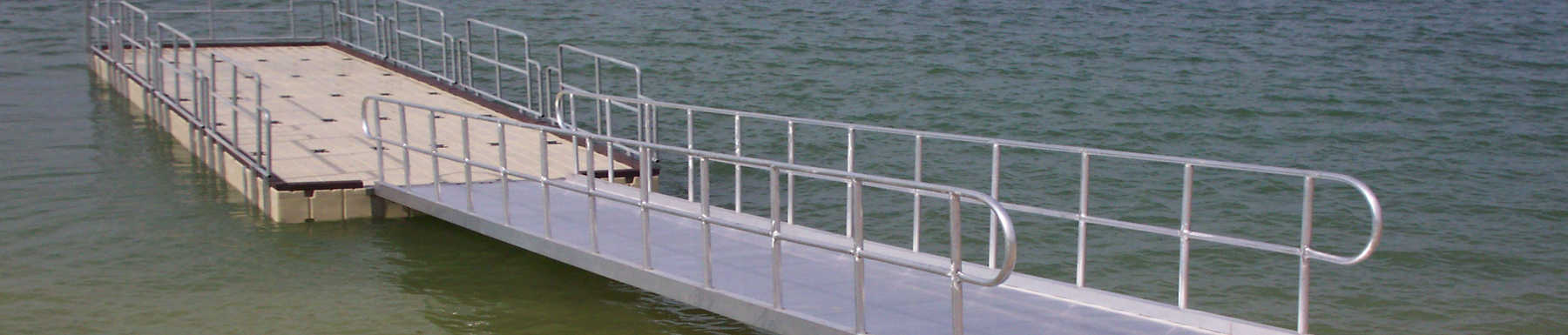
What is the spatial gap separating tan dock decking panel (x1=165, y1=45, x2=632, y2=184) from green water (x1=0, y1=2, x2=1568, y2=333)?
0.56 meters

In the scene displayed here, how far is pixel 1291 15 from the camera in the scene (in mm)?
25719

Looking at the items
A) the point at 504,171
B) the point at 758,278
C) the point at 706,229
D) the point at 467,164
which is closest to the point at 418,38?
the point at 467,164

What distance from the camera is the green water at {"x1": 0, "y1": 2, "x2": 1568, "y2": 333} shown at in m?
8.74

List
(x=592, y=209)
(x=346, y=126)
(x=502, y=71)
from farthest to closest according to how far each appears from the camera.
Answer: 1. (x=502, y=71)
2. (x=346, y=126)
3. (x=592, y=209)

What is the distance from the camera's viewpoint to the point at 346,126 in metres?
12.3

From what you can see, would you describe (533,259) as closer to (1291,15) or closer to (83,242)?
(83,242)

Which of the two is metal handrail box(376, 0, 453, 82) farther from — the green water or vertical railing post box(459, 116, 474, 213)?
vertical railing post box(459, 116, 474, 213)

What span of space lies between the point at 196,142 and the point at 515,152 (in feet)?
9.56

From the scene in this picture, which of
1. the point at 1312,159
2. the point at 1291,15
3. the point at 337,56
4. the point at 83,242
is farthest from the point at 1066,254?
the point at 1291,15

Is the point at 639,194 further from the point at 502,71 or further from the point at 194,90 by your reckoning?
the point at 502,71

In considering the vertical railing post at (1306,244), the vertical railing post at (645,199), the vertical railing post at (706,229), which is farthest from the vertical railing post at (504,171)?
the vertical railing post at (1306,244)

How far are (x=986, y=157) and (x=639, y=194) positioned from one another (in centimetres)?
555

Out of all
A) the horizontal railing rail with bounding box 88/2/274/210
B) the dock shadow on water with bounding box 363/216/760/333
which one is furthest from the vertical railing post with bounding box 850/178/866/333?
the horizontal railing rail with bounding box 88/2/274/210

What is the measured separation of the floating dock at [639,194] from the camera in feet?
21.6
